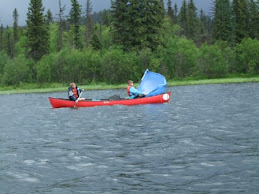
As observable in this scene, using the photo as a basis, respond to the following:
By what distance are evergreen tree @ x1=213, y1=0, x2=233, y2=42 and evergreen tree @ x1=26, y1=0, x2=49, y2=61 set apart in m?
35.6

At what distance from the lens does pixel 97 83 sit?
2301 inches

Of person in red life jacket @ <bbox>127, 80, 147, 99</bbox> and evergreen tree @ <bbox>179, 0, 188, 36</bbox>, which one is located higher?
evergreen tree @ <bbox>179, 0, 188, 36</bbox>

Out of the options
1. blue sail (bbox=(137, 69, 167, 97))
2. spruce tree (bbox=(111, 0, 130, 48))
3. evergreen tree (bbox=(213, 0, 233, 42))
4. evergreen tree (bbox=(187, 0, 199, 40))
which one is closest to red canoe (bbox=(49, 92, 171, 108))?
blue sail (bbox=(137, 69, 167, 97))

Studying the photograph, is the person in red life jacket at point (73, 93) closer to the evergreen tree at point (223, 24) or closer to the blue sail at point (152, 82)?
the blue sail at point (152, 82)

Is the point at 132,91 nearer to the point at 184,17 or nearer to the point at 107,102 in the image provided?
the point at 107,102

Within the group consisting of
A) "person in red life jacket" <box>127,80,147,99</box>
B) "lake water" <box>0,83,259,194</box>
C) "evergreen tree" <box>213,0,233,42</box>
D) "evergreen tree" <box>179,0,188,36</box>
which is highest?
"evergreen tree" <box>179,0,188,36</box>

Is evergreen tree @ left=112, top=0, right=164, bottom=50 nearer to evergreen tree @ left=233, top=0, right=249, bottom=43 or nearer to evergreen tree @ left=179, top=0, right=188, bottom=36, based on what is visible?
evergreen tree @ left=233, top=0, right=249, bottom=43

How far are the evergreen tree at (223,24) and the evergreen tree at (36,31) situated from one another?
35.6 meters

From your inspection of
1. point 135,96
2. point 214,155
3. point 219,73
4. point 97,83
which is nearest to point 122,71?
point 97,83

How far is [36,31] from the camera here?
6738cm

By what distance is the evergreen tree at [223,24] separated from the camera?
258 ft

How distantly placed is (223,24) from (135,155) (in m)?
72.7

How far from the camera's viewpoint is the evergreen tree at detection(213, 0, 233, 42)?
78625mm

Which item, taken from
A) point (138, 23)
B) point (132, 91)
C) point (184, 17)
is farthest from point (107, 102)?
point (184, 17)
